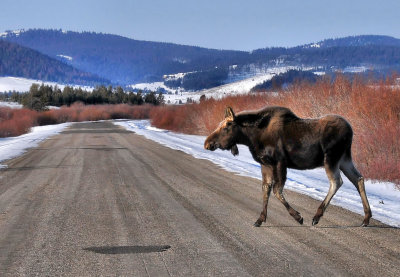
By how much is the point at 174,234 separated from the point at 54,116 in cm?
7671

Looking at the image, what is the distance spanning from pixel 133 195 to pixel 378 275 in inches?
224

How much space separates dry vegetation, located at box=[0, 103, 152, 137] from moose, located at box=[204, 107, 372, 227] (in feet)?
122

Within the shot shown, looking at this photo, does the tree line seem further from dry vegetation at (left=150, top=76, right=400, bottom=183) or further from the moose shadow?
the moose shadow

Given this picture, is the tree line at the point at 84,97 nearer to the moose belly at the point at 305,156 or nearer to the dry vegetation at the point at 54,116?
the dry vegetation at the point at 54,116

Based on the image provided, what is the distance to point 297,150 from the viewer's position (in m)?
6.06

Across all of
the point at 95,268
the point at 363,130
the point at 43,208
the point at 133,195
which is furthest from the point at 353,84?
the point at 95,268

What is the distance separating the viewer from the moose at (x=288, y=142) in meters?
6.04

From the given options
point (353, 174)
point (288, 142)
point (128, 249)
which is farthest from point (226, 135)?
point (128, 249)

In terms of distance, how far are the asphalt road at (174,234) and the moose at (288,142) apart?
0.70 meters

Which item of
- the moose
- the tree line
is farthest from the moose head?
the tree line

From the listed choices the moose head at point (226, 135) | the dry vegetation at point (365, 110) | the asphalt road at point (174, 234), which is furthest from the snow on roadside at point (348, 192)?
the moose head at point (226, 135)

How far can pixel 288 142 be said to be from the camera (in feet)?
19.9

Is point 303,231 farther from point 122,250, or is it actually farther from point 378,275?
point 122,250

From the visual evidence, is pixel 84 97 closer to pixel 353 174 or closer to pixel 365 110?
pixel 365 110
